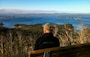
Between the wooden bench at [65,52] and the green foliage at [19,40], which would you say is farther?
the green foliage at [19,40]

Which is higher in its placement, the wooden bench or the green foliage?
the wooden bench

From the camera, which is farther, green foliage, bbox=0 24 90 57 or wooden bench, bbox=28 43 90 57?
green foliage, bbox=0 24 90 57

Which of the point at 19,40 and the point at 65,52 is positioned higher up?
the point at 65,52

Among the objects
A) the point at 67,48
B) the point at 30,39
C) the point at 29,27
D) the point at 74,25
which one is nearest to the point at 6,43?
the point at 30,39

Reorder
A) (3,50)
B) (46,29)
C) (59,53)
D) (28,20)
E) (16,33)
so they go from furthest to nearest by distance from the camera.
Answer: (28,20) < (16,33) < (3,50) < (46,29) < (59,53)

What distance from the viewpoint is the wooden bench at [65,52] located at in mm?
4055

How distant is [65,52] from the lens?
442 cm

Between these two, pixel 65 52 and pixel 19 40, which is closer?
pixel 65 52

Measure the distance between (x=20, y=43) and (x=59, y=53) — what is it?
4046 mm

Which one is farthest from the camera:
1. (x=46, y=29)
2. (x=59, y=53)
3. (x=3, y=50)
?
(x=3, y=50)

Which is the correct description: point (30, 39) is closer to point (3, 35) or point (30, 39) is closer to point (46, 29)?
point (3, 35)

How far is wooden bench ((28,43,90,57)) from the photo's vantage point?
160 inches

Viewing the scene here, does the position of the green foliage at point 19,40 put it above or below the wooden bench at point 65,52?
below

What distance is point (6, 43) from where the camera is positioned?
804 centimetres
